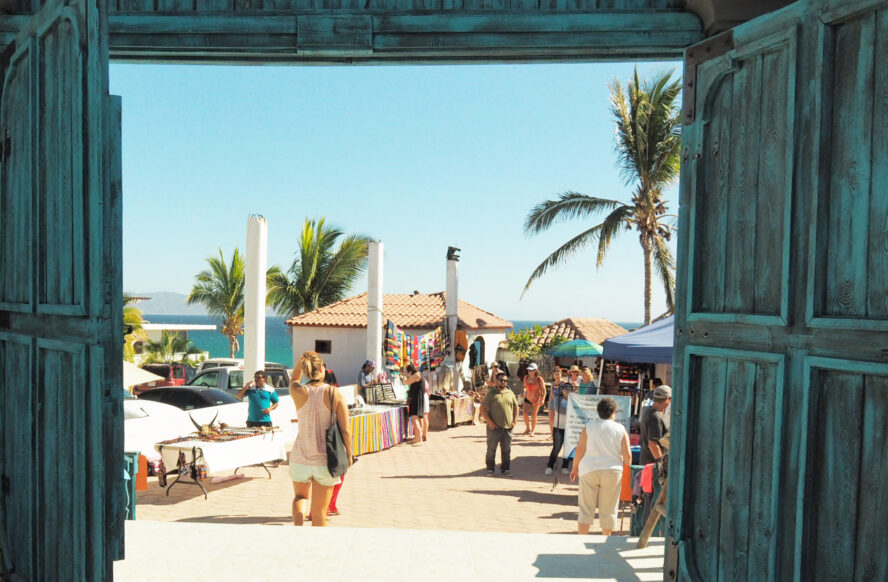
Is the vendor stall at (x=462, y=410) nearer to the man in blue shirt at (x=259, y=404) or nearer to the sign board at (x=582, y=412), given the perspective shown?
the sign board at (x=582, y=412)

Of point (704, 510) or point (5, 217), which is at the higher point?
point (5, 217)

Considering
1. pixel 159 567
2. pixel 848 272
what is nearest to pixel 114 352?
pixel 159 567

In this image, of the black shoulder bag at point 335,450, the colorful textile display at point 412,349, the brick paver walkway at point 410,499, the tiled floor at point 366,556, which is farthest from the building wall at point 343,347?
the tiled floor at point 366,556

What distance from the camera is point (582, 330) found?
31.4 meters

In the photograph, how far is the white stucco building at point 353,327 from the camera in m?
30.8

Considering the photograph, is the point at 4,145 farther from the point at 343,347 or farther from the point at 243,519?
the point at 343,347

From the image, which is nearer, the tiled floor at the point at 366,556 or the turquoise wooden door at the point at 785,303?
the turquoise wooden door at the point at 785,303

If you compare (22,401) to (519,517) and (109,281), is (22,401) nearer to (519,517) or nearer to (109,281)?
(109,281)

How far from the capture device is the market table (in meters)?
10.6

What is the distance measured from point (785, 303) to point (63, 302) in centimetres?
320

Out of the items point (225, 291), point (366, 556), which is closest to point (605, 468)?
point (366, 556)

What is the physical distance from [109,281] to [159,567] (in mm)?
2078

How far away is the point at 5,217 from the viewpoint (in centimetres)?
443

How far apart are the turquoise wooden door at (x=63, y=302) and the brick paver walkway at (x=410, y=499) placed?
5.76 meters
